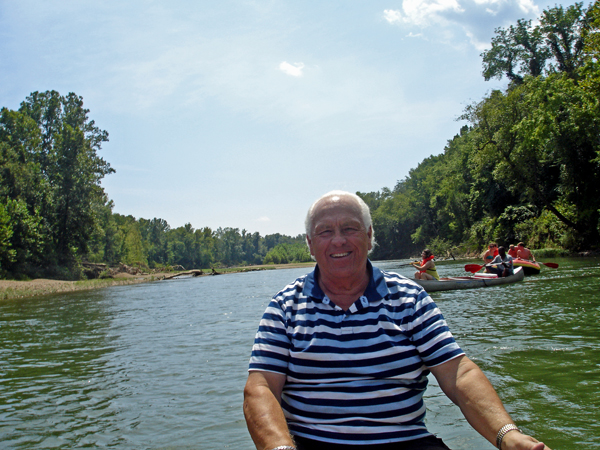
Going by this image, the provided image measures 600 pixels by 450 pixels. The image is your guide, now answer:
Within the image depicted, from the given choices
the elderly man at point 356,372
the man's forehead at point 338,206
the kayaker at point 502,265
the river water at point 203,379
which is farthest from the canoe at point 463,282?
the elderly man at point 356,372

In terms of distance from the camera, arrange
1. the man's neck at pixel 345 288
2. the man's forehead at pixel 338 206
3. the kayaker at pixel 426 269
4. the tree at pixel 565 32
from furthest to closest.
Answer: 1. the tree at pixel 565 32
2. the kayaker at pixel 426 269
3. the man's forehead at pixel 338 206
4. the man's neck at pixel 345 288

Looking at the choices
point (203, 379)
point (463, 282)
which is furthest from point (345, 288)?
point (463, 282)

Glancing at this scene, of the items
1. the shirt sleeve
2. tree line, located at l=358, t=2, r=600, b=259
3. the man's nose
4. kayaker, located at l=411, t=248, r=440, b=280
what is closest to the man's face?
the man's nose

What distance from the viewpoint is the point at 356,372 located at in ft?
7.28

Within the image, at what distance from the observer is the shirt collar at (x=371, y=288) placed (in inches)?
94.5

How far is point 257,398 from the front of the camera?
2176mm

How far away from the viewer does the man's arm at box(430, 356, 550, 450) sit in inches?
72.7

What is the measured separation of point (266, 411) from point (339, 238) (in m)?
0.98

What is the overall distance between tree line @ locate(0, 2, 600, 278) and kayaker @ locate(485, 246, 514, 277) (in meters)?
9.42

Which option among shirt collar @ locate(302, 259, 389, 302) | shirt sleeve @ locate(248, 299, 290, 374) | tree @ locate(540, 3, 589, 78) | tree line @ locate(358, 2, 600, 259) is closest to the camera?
shirt sleeve @ locate(248, 299, 290, 374)

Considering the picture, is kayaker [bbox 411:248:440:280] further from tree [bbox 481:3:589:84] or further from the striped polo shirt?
tree [bbox 481:3:589:84]

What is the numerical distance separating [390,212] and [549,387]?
96008 mm

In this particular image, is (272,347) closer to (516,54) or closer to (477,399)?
(477,399)

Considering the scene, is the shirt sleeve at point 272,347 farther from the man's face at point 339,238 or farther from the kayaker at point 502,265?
the kayaker at point 502,265
